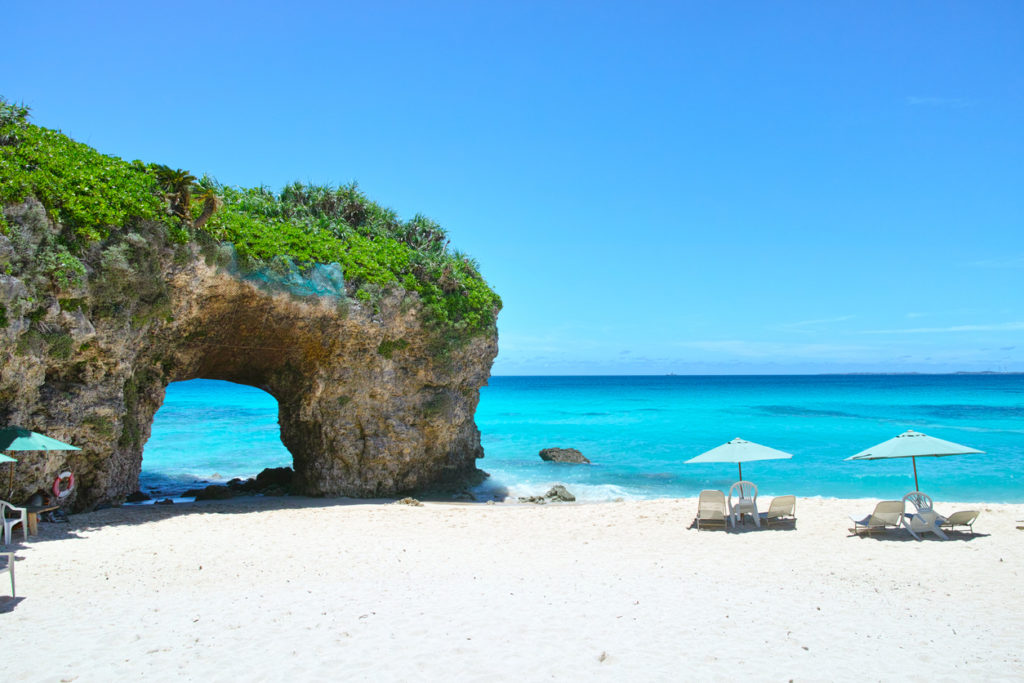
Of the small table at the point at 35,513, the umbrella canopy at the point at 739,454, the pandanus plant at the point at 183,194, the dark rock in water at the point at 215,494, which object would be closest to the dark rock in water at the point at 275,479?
the dark rock in water at the point at 215,494

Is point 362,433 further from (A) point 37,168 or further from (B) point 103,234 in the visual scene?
(A) point 37,168

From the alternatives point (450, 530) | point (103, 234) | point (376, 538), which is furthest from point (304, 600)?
point (103, 234)

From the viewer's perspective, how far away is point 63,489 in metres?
11.8

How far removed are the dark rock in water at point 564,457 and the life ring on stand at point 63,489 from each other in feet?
59.1

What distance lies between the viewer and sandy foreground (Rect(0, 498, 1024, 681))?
18.1ft

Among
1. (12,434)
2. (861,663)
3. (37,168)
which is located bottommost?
(861,663)

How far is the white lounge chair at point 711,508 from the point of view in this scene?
39.2 feet

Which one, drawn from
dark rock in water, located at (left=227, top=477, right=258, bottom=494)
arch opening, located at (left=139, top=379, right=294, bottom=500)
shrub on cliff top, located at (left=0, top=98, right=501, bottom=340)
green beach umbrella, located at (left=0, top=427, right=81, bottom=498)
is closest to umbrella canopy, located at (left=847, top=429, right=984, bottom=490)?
shrub on cliff top, located at (left=0, top=98, right=501, bottom=340)

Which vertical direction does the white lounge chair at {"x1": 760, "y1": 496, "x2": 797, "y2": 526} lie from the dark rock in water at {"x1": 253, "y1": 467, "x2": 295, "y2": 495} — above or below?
below

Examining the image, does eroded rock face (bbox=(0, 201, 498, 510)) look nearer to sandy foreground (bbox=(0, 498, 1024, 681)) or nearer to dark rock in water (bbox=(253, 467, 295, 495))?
dark rock in water (bbox=(253, 467, 295, 495))

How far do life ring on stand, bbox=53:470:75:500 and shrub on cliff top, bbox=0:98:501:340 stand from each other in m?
3.84

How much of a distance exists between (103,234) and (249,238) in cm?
313

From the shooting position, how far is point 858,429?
135 feet

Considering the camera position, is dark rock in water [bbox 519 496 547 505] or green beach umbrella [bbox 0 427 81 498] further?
dark rock in water [bbox 519 496 547 505]
